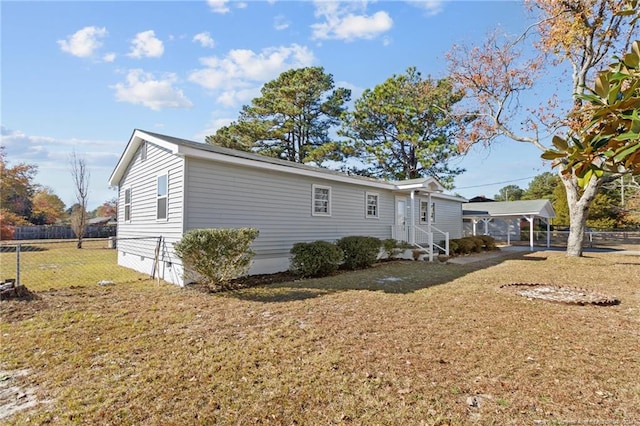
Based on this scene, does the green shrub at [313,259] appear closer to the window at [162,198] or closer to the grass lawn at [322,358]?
the grass lawn at [322,358]

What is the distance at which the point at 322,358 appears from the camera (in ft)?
12.0

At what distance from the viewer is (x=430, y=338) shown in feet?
14.1

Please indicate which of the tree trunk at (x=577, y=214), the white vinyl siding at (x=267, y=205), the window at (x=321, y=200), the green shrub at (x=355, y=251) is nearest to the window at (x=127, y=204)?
the white vinyl siding at (x=267, y=205)

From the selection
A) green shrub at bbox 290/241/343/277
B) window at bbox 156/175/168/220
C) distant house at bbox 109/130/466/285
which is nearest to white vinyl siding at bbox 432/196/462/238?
distant house at bbox 109/130/466/285

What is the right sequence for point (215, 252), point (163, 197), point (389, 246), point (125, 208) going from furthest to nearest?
point (125, 208), point (389, 246), point (163, 197), point (215, 252)

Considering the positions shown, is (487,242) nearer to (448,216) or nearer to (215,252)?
(448,216)

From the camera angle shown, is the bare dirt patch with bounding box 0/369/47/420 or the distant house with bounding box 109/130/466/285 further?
the distant house with bounding box 109/130/466/285

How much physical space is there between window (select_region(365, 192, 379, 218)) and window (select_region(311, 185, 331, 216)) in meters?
2.25

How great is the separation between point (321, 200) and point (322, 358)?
8047 millimetres

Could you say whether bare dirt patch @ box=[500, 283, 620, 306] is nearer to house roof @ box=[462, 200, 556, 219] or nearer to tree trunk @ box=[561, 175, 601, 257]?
tree trunk @ box=[561, 175, 601, 257]

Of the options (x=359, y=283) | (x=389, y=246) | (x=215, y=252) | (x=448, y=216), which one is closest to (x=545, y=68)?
(x=448, y=216)

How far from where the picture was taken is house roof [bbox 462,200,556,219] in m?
22.4

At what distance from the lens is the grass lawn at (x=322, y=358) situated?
2670 millimetres

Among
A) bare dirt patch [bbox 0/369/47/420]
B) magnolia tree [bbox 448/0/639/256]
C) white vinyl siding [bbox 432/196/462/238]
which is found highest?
magnolia tree [bbox 448/0/639/256]
